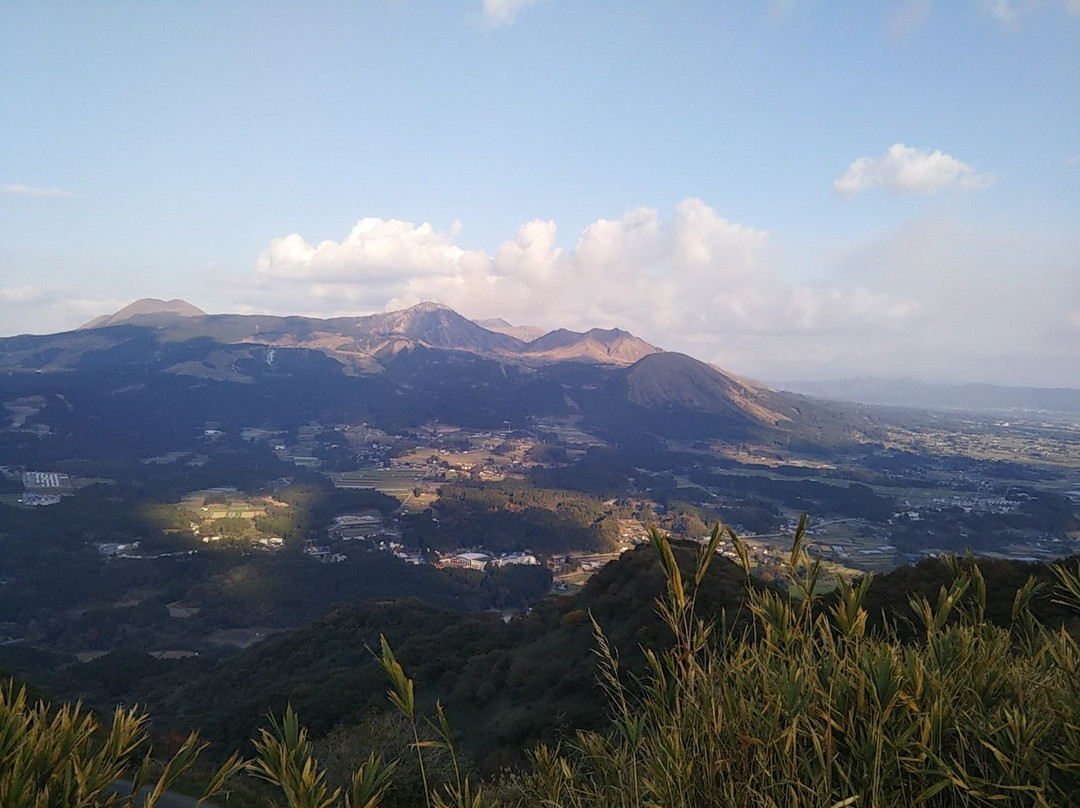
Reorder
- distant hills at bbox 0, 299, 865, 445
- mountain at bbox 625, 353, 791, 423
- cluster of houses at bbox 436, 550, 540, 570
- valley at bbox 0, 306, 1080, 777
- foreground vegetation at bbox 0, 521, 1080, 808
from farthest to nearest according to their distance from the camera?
mountain at bbox 625, 353, 791, 423
distant hills at bbox 0, 299, 865, 445
cluster of houses at bbox 436, 550, 540, 570
valley at bbox 0, 306, 1080, 777
foreground vegetation at bbox 0, 521, 1080, 808

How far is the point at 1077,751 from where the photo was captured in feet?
9.02

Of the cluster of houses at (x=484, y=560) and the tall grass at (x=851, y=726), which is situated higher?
the tall grass at (x=851, y=726)

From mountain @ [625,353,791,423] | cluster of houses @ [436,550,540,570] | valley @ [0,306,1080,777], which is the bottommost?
cluster of houses @ [436,550,540,570]

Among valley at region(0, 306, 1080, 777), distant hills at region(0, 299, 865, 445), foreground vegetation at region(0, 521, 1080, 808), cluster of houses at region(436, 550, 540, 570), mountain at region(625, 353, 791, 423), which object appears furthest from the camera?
mountain at region(625, 353, 791, 423)

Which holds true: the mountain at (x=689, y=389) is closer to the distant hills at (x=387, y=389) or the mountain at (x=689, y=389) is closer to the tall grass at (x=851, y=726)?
the distant hills at (x=387, y=389)

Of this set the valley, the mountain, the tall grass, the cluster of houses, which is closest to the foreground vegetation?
the tall grass

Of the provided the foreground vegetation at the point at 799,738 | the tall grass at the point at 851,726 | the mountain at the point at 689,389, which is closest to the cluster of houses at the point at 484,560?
the foreground vegetation at the point at 799,738

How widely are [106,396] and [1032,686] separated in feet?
546

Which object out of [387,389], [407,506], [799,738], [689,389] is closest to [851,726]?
[799,738]

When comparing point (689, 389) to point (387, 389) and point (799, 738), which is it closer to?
point (387, 389)

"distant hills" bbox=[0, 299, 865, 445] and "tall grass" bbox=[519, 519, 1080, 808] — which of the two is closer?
"tall grass" bbox=[519, 519, 1080, 808]

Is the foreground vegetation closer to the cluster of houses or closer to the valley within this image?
the valley

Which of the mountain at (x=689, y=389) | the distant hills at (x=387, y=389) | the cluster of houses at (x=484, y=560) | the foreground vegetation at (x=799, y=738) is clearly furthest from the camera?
the mountain at (x=689, y=389)

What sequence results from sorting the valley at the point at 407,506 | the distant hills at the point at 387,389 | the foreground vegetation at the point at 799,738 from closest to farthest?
the foreground vegetation at the point at 799,738 → the valley at the point at 407,506 → the distant hills at the point at 387,389
